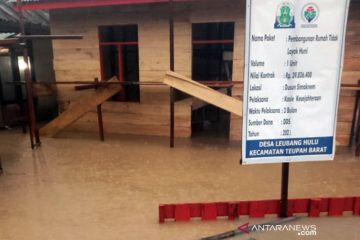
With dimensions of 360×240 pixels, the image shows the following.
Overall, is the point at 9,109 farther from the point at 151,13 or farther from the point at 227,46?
the point at 227,46

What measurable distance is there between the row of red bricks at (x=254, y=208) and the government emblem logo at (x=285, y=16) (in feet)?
7.19

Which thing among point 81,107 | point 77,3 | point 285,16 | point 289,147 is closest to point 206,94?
point 289,147

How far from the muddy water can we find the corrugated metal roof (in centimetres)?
A: 448

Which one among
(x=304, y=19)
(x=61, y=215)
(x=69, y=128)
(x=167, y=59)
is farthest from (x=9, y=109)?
(x=304, y=19)

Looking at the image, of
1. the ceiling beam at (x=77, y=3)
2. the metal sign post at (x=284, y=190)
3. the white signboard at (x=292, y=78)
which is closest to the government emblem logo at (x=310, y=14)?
the white signboard at (x=292, y=78)

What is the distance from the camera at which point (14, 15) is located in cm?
1051

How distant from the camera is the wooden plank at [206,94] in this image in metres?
6.46

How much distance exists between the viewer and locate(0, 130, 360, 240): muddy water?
13.0 ft

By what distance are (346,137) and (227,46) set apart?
4568mm

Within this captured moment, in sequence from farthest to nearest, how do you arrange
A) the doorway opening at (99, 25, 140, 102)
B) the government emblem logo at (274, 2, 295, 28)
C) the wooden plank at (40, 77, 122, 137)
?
the doorway opening at (99, 25, 140, 102), the wooden plank at (40, 77, 122, 137), the government emblem logo at (274, 2, 295, 28)

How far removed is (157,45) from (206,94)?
88.0 inches

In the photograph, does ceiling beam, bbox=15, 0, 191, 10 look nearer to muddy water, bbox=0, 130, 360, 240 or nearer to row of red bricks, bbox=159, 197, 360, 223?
muddy water, bbox=0, 130, 360, 240

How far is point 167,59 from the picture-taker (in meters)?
8.02

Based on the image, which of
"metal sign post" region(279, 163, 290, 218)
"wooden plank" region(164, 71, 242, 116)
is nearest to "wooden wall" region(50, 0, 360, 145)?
"wooden plank" region(164, 71, 242, 116)
